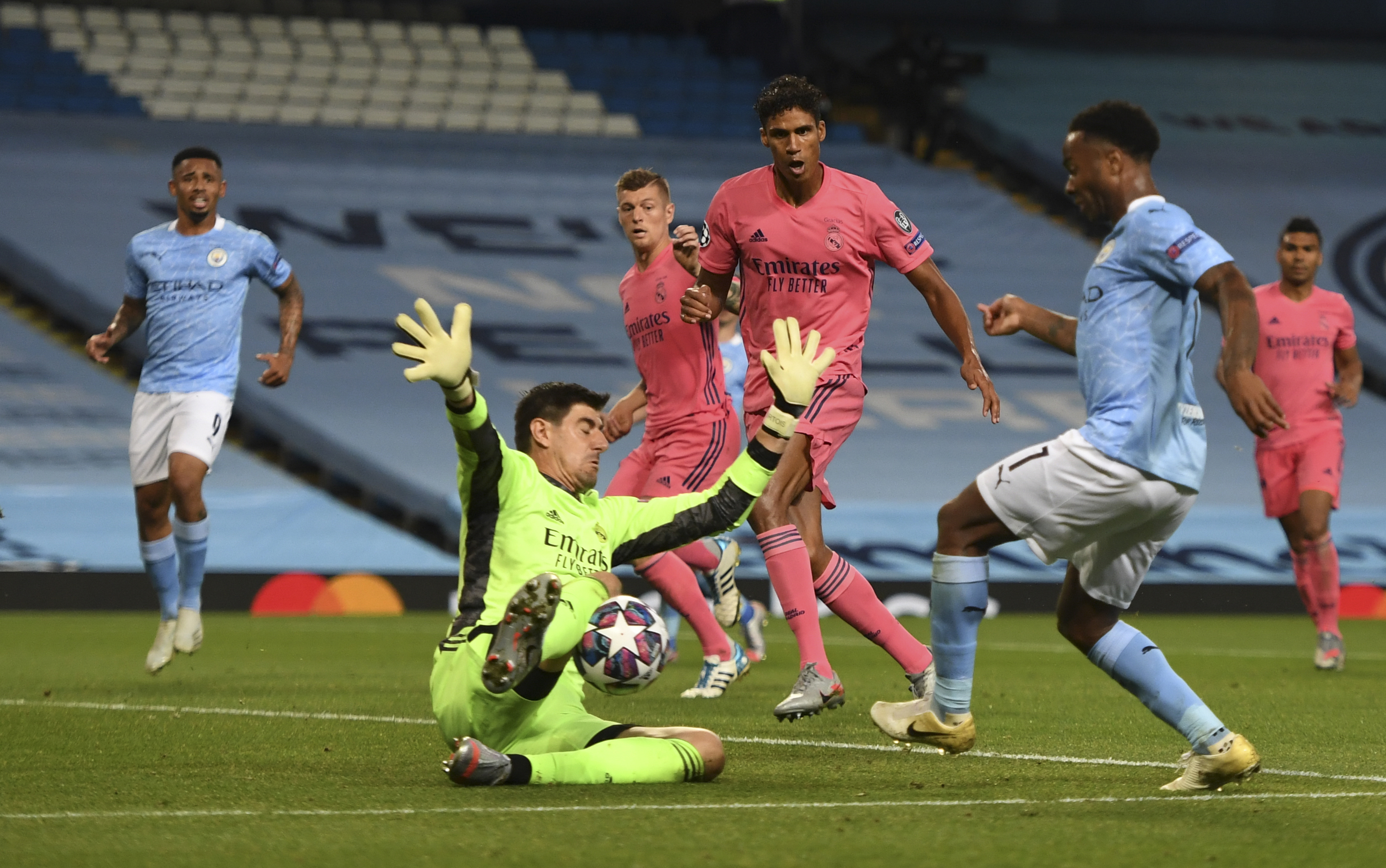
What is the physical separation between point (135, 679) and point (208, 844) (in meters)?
4.95

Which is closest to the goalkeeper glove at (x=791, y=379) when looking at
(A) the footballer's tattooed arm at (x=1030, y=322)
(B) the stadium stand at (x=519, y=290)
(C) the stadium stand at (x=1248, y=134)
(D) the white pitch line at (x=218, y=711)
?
(A) the footballer's tattooed arm at (x=1030, y=322)

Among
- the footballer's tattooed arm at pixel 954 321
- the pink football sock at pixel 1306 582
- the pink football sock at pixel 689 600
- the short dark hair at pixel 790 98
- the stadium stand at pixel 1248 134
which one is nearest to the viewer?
the footballer's tattooed arm at pixel 954 321

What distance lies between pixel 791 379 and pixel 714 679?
3307mm

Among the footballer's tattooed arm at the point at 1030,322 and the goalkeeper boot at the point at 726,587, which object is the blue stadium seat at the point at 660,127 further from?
the footballer's tattooed arm at the point at 1030,322

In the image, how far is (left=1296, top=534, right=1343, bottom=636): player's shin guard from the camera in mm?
9711

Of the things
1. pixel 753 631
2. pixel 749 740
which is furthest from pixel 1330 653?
pixel 749 740

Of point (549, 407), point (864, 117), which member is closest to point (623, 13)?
Answer: point (864, 117)

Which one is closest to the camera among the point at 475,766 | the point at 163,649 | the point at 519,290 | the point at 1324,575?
the point at 475,766

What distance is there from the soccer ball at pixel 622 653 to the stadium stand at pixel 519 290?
35.2 feet

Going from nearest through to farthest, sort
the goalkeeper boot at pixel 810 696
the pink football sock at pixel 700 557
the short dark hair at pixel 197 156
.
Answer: the goalkeeper boot at pixel 810 696 → the short dark hair at pixel 197 156 → the pink football sock at pixel 700 557

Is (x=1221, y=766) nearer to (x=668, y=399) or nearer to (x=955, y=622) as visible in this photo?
(x=955, y=622)

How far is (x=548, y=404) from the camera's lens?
4.94 meters

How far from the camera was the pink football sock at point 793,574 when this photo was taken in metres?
6.32

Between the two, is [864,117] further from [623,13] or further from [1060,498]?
[1060,498]
